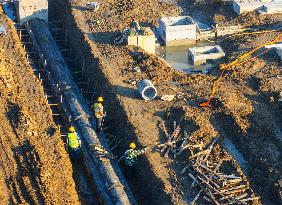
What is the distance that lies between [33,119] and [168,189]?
5758 millimetres

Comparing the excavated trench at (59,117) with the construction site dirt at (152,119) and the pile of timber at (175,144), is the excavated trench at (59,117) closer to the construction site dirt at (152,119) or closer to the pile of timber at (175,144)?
the construction site dirt at (152,119)

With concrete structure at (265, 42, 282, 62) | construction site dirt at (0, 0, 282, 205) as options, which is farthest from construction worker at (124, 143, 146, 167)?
concrete structure at (265, 42, 282, 62)

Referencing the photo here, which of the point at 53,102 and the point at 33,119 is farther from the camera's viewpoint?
the point at 53,102

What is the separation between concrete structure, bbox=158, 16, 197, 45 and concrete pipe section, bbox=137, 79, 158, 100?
610 cm

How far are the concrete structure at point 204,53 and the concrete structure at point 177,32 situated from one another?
4.12 ft

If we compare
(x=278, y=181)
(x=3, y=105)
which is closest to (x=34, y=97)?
(x=3, y=105)

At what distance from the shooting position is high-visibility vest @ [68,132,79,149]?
2019cm

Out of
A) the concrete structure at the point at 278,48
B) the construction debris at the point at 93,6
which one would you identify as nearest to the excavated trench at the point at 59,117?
the construction debris at the point at 93,6

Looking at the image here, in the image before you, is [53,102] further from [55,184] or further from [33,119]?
[55,184]

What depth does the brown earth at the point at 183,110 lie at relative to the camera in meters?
19.2

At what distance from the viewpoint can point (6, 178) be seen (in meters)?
18.7

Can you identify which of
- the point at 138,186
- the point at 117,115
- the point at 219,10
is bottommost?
the point at 138,186

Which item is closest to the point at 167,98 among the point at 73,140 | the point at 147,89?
the point at 147,89

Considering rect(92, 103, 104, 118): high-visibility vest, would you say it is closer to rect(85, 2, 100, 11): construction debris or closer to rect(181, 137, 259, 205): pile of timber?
rect(181, 137, 259, 205): pile of timber
